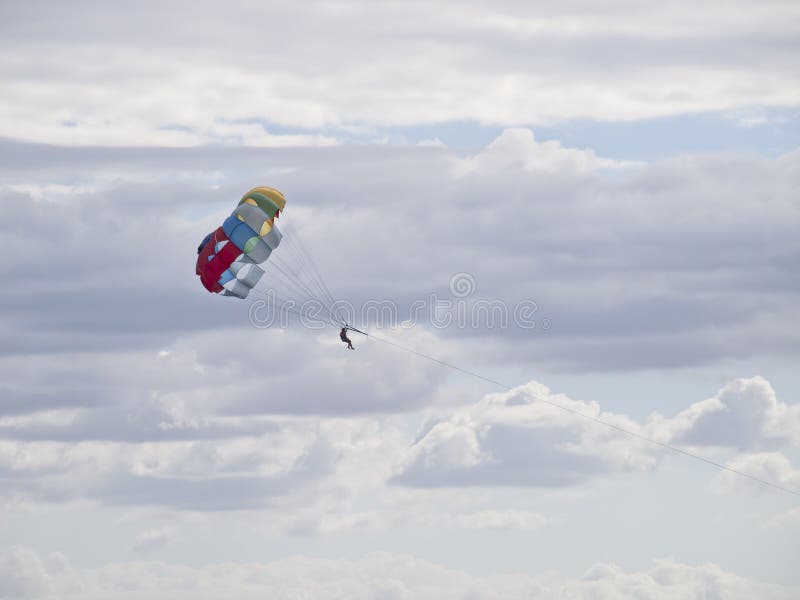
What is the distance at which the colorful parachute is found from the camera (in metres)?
83.9

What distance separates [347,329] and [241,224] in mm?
10918

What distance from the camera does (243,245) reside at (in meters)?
83.8

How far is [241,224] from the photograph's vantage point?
84000 millimetres

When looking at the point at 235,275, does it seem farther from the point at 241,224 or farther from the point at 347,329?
the point at 347,329

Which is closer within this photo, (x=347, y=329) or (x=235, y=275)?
(x=347, y=329)

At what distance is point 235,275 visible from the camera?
279ft

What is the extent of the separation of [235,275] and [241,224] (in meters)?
3.36

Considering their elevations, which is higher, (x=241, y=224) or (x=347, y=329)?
(x=241, y=224)

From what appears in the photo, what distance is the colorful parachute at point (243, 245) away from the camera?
3302 inches

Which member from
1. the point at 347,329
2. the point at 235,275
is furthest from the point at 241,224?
the point at 347,329

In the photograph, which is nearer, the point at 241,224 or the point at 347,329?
the point at 347,329

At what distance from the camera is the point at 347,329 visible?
78125mm

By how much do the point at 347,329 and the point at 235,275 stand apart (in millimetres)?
10594
